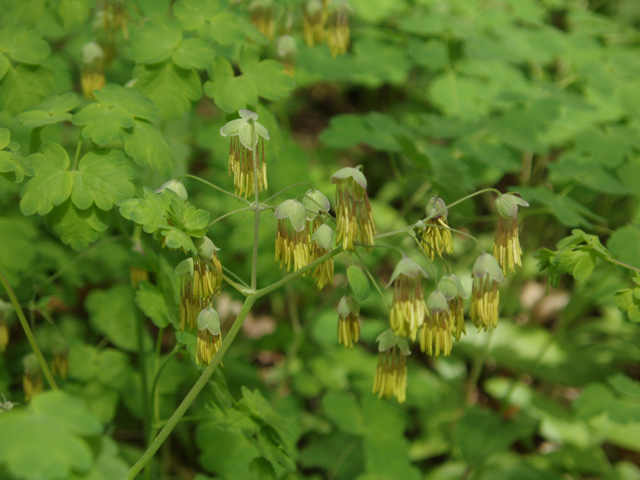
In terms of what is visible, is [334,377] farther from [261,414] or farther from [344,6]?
[344,6]

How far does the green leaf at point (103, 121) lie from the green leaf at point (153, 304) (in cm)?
44

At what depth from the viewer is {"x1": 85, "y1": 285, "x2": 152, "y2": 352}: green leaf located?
85.2 inches

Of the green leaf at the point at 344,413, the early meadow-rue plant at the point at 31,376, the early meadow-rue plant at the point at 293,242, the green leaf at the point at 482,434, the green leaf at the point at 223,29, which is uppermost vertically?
the green leaf at the point at 223,29

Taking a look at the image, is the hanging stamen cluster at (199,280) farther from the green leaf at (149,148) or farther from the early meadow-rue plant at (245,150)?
the green leaf at (149,148)

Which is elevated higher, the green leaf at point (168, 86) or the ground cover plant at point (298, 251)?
the green leaf at point (168, 86)

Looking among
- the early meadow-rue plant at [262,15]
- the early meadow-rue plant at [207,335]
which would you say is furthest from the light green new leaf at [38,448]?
the early meadow-rue plant at [262,15]

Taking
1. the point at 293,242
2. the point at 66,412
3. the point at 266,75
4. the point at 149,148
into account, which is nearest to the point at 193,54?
the point at 266,75

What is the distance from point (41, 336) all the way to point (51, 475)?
4.13 ft

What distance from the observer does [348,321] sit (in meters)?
1.31

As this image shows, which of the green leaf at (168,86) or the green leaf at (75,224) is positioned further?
the green leaf at (168,86)

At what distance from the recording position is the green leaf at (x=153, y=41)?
162 cm

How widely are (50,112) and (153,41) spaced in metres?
0.38

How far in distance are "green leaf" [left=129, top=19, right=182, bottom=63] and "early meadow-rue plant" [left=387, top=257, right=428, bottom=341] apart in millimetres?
984

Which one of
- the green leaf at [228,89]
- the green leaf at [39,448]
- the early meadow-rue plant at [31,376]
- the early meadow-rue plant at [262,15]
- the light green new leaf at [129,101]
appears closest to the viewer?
the green leaf at [39,448]
